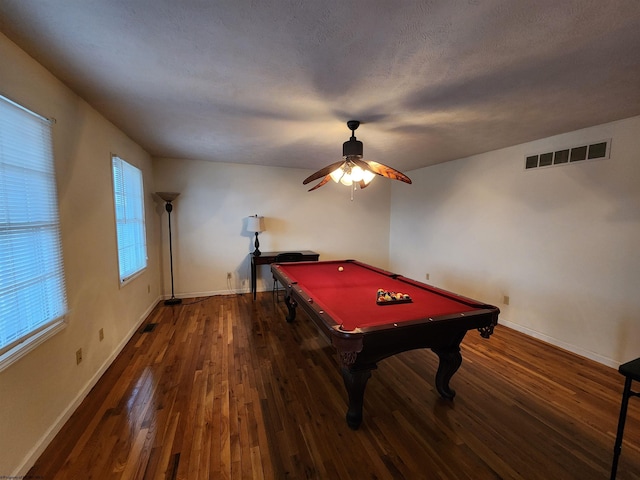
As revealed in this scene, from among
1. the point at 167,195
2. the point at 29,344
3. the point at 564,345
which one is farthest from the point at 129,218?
the point at 564,345

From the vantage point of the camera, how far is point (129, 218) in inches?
126

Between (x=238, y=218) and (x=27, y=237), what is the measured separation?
10.4 ft

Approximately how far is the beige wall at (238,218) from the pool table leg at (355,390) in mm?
3383

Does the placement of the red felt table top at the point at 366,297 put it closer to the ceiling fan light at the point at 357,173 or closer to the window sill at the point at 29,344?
the ceiling fan light at the point at 357,173

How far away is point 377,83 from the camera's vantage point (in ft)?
A: 6.06

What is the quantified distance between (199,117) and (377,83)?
1.68 metres

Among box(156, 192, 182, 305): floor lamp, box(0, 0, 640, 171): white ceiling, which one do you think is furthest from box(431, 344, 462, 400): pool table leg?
box(156, 192, 182, 305): floor lamp

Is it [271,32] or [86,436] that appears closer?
[271,32]

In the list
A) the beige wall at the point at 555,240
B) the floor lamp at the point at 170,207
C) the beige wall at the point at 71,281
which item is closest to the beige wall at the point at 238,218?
the floor lamp at the point at 170,207

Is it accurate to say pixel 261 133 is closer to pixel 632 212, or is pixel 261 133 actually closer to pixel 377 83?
pixel 377 83

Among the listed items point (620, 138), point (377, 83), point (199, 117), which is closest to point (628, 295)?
point (620, 138)

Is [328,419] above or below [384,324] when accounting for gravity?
below

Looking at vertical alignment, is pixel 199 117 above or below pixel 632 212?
above

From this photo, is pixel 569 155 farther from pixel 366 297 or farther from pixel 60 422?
pixel 60 422
